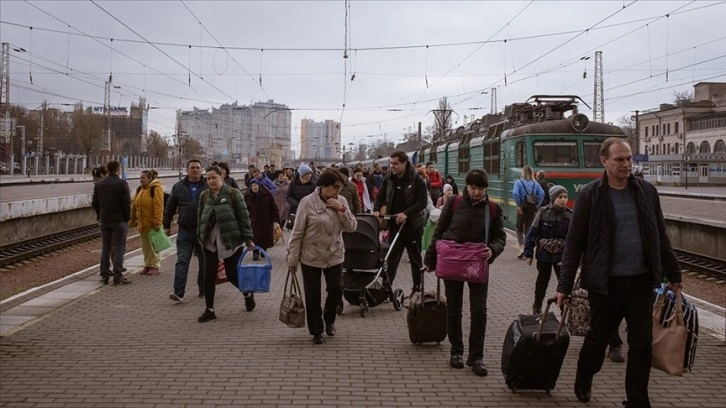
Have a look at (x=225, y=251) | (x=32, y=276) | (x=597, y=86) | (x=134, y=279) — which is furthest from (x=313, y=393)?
(x=597, y=86)

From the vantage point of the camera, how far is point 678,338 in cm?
527

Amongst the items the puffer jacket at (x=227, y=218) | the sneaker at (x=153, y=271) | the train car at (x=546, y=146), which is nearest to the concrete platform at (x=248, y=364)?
the puffer jacket at (x=227, y=218)

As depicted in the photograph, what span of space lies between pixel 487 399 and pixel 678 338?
1.49 metres

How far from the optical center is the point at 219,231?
878cm

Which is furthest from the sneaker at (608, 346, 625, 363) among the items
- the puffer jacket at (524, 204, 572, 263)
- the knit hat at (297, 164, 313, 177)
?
the knit hat at (297, 164, 313, 177)

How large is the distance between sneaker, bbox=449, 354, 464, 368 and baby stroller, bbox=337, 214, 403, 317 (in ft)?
8.04

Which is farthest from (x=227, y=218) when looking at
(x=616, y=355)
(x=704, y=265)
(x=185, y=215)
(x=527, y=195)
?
(x=704, y=265)

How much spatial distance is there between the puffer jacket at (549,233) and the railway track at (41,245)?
11.6m

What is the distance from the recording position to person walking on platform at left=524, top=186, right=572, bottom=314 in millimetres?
8055

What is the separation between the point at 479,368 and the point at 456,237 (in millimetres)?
1172

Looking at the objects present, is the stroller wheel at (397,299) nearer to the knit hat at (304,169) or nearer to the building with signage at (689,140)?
the knit hat at (304,169)

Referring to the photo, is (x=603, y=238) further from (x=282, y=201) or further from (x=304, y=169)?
(x=282, y=201)

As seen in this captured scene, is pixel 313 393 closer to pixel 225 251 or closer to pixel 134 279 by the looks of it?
pixel 225 251

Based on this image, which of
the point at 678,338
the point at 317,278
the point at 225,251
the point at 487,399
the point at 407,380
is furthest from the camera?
the point at 225,251
